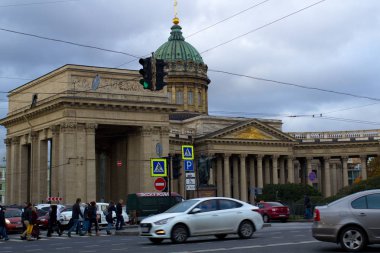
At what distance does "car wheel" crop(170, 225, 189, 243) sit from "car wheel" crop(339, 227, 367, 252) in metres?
7.02

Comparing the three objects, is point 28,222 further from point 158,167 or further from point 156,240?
point 158,167

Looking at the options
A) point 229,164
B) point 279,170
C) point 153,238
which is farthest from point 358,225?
point 279,170

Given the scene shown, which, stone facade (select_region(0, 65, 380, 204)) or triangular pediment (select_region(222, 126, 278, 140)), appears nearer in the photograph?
stone facade (select_region(0, 65, 380, 204))

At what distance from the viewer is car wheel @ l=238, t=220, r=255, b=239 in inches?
969

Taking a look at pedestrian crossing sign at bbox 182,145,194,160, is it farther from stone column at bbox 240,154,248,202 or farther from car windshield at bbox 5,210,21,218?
stone column at bbox 240,154,248,202

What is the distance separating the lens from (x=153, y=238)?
2367 centimetres

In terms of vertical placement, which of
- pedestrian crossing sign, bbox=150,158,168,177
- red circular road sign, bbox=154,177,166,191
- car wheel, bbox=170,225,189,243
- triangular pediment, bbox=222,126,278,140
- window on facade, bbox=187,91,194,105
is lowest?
car wheel, bbox=170,225,189,243

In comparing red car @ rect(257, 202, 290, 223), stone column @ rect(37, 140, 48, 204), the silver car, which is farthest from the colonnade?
the silver car

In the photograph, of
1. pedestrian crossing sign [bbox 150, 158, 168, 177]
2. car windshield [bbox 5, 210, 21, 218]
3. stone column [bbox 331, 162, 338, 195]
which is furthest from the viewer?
stone column [bbox 331, 162, 338, 195]

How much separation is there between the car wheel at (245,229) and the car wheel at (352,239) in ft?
22.3

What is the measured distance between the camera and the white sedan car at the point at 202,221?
23.5 metres

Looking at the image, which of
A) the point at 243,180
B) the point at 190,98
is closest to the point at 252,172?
the point at 243,180

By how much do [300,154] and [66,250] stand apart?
7379cm

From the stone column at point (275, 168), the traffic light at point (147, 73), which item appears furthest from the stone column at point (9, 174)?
the traffic light at point (147, 73)
